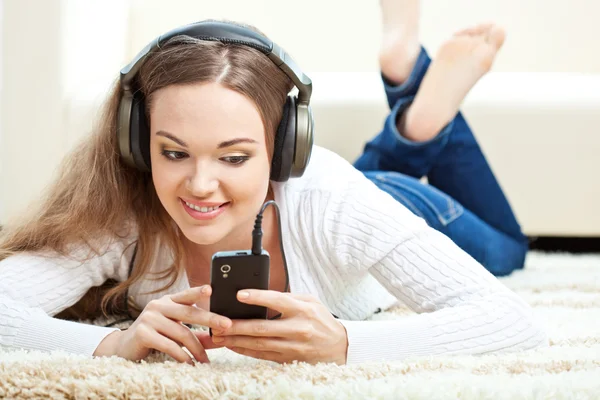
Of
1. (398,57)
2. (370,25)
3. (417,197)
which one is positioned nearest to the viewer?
(417,197)

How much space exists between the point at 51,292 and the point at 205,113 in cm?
38

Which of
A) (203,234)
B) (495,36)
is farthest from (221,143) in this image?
(495,36)

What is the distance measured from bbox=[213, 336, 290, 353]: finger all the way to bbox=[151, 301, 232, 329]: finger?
35 millimetres

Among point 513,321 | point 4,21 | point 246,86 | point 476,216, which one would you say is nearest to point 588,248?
point 476,216

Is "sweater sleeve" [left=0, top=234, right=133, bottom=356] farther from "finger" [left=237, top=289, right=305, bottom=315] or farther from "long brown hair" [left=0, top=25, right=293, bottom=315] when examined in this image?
"finger" [left=237, top=289, right=305, bottom=315]

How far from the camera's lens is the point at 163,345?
0.82 meters

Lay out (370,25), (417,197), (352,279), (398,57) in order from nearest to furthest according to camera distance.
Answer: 1. (352,279)
2. (417,197)
3. (398,57)
4. (370,25)

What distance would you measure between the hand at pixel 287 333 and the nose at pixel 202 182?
0.18 meters

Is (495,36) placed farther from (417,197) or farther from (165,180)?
(165,180)

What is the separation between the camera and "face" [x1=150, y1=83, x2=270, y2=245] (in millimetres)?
900

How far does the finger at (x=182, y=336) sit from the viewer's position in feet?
2.72

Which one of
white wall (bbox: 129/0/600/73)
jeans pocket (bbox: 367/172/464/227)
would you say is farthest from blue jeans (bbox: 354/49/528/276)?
white wall (bbox: 129/0/600/73)

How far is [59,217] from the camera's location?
3.51ft

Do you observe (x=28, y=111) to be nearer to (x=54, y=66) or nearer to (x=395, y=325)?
(x=54, y=66)
